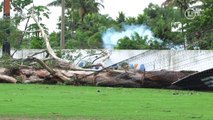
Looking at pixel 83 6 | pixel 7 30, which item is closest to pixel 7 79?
pixel 7 30

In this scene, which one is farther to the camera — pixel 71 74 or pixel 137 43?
pixel 137 43

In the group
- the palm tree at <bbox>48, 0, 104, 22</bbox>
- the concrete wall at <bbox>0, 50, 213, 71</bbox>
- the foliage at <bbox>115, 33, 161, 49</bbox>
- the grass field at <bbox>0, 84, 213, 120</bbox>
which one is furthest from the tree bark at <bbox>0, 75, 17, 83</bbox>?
the palm tree at <bbox>48, 0, 104, 22</bbox>

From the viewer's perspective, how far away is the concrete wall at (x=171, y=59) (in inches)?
1283

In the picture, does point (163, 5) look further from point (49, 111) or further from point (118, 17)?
point (49, 111)

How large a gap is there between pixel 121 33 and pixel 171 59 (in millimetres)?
16281

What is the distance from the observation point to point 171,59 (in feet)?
110

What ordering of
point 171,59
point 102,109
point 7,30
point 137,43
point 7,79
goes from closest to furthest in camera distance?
1. point 102,109
2. point 7,79
3. point 7,30
4. point 171,59
5. point 137,43

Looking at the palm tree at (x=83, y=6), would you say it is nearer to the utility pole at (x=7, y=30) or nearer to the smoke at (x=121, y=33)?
the smoke at (x=121, y=33)

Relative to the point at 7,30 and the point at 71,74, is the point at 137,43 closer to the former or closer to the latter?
the point at 7,30

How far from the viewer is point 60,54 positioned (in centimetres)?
3009

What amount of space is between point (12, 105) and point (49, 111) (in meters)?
1.49

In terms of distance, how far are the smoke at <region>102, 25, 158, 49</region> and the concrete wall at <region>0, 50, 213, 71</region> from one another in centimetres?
1136

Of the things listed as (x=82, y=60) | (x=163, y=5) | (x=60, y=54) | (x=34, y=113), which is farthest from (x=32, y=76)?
(x=163, y=5)

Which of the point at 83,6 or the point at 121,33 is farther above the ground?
the point at 83,6
